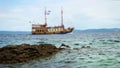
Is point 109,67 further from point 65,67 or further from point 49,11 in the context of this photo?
point 49,11

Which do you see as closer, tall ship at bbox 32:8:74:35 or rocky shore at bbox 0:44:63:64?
rocky shore at bbox 0:44:63:64

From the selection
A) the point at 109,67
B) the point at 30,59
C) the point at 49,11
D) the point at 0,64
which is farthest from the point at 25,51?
the point at 49,11

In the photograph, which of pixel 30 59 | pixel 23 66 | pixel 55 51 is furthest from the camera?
pixel 55 51

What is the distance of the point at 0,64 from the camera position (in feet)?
85.5

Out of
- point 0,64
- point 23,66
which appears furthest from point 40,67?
point 0,64

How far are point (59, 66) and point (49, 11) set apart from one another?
12949 cm

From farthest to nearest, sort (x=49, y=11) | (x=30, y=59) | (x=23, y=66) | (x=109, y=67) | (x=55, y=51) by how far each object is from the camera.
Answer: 1. (x=49, y=11)
2. (x=55, y=51)
3. (x=30, y=59)
4. (x=23, y=66)
5. (x=109, y=67)

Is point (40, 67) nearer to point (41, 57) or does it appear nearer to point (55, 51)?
point (41, 57)

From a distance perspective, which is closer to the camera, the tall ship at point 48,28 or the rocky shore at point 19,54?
the rocky shore at point 19,54

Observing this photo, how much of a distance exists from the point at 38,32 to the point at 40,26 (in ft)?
11.5

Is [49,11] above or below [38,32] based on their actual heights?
above

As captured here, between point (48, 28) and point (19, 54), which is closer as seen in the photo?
point (19, 54)

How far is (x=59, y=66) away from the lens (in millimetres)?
24844

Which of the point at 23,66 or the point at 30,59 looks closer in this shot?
the point at 23,66
